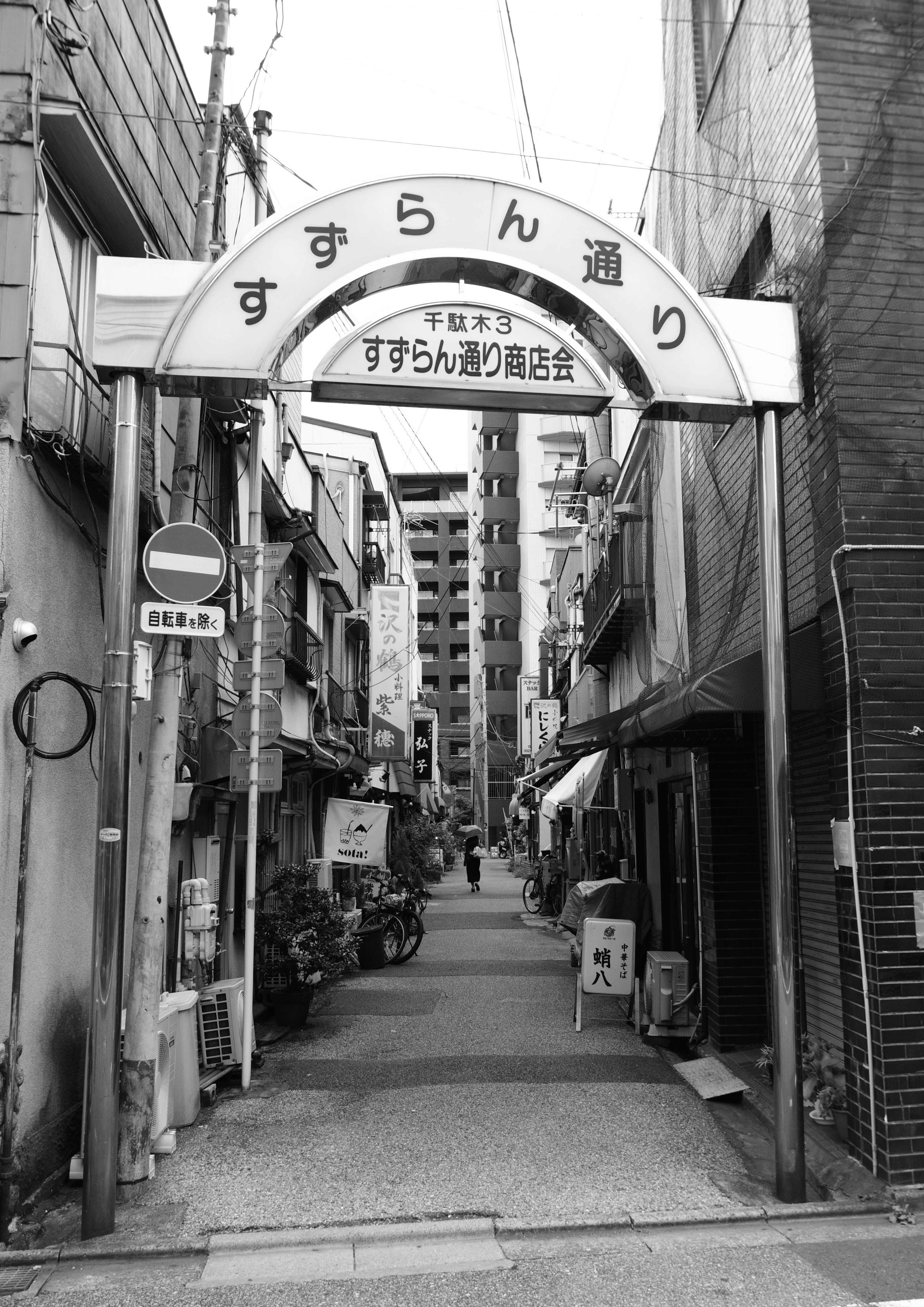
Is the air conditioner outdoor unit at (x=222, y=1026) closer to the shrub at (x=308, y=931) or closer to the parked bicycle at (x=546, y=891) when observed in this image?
the shrub at (x=308, y=931)

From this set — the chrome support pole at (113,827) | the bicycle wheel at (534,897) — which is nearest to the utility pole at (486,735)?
the bicycle wheel at (534,897)

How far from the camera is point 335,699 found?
20938 millimetres

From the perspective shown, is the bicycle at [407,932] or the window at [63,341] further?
the bicycle at [407,932]

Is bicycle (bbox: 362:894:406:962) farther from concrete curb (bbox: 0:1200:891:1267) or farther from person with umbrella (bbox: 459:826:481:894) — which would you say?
person with umbrella (bbox: 459:826:481:894)

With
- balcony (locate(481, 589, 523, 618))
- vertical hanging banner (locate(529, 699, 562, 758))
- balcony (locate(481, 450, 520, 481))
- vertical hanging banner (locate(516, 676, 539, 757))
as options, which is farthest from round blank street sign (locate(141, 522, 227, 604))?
balcony (locate(481, 450, 520, 481))

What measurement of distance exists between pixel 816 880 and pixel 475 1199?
351cm

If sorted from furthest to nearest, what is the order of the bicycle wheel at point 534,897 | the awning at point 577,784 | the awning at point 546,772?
the bicycle wheel at point 534,897
the awning at point 546,772
the awning at point 577,784

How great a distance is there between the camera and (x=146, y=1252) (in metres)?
5.47

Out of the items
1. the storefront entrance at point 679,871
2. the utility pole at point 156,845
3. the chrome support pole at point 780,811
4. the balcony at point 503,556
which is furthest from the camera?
the balcony at point 503,556

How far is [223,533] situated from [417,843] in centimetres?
1780

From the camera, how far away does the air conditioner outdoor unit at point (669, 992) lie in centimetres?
997

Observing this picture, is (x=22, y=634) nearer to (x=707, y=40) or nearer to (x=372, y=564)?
(x=707, y=40)

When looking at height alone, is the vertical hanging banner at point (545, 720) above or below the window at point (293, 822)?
above

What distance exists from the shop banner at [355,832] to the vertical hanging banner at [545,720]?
14221 millimetres
